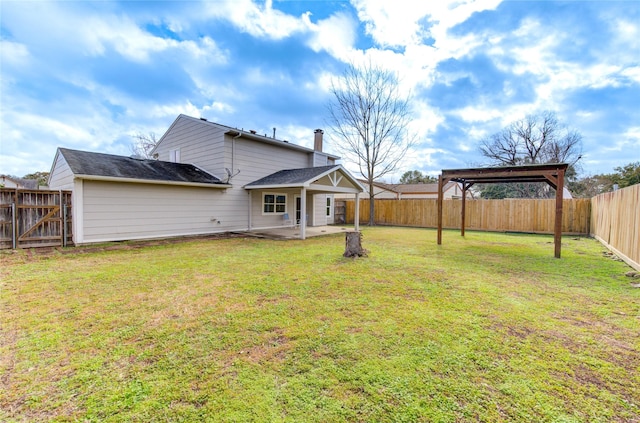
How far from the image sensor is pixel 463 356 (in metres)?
2.49

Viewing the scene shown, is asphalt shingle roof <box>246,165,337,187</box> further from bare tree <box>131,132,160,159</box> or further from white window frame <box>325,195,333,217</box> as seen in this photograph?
bare tree <box>131,132,160,159</box>

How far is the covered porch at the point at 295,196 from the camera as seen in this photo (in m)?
10.7

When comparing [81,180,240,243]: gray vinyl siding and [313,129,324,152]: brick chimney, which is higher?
[313,129,324,152]: brick chimney

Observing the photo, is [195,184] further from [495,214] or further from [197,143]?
[495,214]

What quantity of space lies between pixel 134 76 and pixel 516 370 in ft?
51.8

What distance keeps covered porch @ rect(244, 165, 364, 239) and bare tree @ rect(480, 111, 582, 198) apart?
18712 millimetres

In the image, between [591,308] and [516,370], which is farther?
[591,308]

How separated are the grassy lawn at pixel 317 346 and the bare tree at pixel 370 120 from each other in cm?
1235

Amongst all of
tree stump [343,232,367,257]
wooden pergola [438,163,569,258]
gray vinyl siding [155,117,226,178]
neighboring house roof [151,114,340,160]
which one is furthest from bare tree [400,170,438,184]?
tree stump [343,232,367,257]

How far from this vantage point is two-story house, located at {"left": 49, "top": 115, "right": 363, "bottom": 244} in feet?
28.5

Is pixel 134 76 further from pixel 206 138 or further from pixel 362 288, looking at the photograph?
pixel 362 288

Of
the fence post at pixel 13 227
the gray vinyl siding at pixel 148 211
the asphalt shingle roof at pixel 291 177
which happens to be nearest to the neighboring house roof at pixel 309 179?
the asphalt shingle roof at pixel 291 177

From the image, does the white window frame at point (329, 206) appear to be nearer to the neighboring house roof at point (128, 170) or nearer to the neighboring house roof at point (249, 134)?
the neighboring house roof at point (249, 134)

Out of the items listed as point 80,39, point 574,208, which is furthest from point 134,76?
point 574,208
